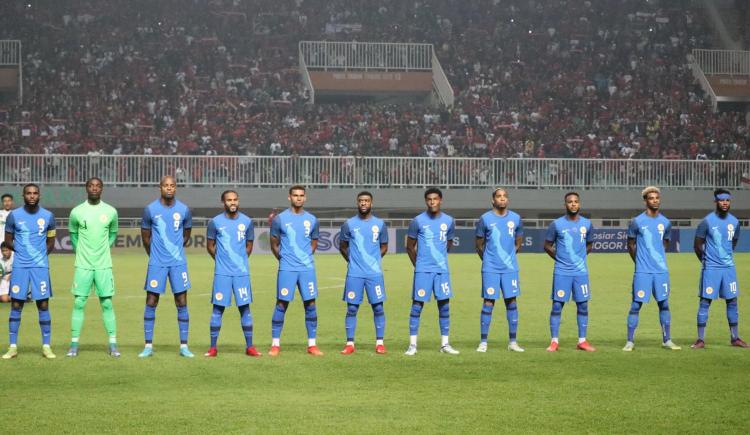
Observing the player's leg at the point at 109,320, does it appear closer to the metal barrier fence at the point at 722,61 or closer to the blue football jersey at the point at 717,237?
the blue football jersey at the point at 717,237

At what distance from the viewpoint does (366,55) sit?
166ft

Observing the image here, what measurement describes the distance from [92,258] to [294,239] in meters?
2.44

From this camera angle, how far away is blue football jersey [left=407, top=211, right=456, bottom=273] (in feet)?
44.9

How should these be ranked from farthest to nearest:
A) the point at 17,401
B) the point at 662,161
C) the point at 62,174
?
the point at 662,161 < the point at 62,174 < the point at 17,401

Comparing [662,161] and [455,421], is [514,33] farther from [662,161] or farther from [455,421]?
[455,421]

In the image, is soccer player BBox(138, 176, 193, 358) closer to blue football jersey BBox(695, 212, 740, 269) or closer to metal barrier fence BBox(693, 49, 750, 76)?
blue football jersey BBox(695, 212, 740, 269)

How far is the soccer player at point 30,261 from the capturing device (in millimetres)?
13078

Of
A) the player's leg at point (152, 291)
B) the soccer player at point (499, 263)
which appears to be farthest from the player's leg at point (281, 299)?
the soccer player at point (499, 263)

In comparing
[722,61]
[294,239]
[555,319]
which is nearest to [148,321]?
[294,239]

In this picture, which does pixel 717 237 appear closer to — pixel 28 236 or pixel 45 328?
pixel 45 328

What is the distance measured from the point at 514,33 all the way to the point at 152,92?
1750 centimetres

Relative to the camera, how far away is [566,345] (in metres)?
14.4

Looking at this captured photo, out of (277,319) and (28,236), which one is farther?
(277,319)

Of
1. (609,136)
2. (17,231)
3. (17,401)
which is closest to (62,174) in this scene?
(609,136)
